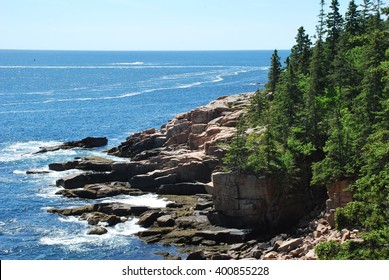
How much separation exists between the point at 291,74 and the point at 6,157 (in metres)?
44.8

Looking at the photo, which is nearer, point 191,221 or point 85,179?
point 191,221

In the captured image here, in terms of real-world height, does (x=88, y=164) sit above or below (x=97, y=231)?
above

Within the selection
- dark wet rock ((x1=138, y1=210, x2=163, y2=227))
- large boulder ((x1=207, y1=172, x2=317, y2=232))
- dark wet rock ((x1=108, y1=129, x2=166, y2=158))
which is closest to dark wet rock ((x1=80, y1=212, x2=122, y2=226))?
dark wet rock ((x1=138, y1=210, x2=163, y2=227))

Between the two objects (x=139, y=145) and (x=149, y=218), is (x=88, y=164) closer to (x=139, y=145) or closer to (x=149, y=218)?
(x=139, y=145)

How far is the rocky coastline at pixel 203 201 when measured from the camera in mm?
47812

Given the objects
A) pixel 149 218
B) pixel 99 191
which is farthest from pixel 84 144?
pixel 149 218

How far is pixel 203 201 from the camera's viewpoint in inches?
2357

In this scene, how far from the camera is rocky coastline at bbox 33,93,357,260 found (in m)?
47.8

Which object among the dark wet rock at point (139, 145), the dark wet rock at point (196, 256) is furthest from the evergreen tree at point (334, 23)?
the dark wet rock at point (196, 256)

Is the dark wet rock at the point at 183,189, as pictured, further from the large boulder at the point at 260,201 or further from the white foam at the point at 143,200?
the large boulder at the point at 260,201

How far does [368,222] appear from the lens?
28188 millimetres
